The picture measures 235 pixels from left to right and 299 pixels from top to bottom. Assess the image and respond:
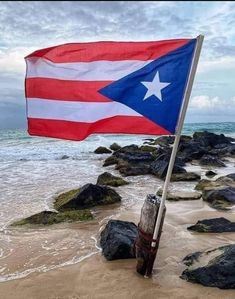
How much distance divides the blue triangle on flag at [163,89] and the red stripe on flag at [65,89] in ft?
0.41

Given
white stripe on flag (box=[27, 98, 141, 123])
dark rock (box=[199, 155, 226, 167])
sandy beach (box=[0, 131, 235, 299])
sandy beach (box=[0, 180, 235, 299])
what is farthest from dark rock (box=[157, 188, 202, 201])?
dark rock (box=[199, 155, 226, 167])

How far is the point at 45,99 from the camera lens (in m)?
6.59

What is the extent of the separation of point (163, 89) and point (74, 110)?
1488 millimetres

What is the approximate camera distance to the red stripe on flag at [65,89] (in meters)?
6.28

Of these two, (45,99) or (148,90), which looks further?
(45,99)

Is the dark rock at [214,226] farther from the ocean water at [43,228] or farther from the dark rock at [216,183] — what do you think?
the dark rock at [216,183]

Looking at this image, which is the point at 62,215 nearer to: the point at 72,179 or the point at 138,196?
the point at 138,196

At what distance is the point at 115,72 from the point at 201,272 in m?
3.32

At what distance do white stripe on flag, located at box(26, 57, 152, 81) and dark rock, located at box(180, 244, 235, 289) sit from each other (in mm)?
3158

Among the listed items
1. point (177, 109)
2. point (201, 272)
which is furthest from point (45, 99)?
point (201, 272)

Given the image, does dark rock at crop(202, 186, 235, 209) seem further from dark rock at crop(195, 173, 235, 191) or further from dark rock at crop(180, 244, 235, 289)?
dark rock at crop(180, 244, 235, 289)

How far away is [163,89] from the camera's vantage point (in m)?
5.97

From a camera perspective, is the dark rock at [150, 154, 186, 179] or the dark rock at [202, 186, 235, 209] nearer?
the dark rock at [202, 186, 235, 209]

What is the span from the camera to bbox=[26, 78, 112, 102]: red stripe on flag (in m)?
6.28
